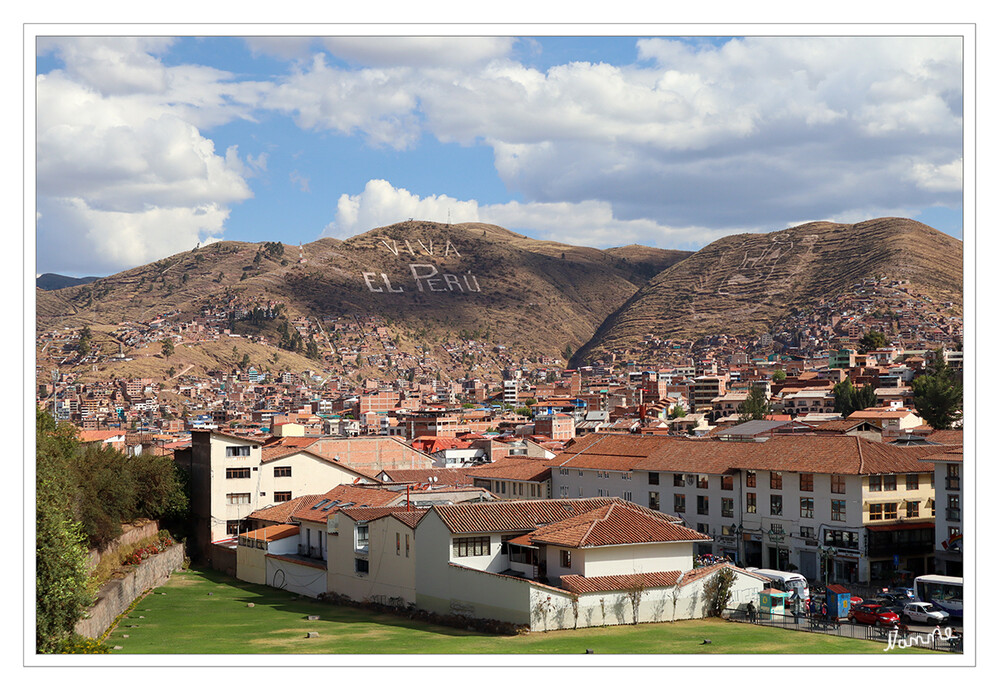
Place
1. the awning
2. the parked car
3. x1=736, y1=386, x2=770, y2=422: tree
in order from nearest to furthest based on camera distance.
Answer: the parked car → the awning → x1=736, y1=386, x2=770, y2=422: tree

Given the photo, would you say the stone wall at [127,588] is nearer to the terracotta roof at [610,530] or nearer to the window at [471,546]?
the window at [471,546]

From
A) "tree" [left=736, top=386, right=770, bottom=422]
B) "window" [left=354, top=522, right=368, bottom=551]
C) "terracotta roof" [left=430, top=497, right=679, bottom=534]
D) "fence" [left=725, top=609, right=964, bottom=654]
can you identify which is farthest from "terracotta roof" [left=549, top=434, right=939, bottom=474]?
"tree" [left=736, top=386, right=770, bottom=422]

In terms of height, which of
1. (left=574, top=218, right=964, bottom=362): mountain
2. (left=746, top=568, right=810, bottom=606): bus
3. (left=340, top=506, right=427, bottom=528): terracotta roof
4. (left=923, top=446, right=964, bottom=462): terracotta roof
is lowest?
(left=746, top=568, right=810, bottom=606): bus

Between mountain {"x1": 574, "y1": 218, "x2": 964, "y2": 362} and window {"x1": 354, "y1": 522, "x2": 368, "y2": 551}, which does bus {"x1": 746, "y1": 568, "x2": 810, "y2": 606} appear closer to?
window {"x1": 354, "y1": 522, "x2": 368, "y2": 551}

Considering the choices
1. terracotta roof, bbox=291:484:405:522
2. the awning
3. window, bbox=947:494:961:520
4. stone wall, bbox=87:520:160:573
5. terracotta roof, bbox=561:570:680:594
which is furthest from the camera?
terracotta roof, bbox=291:484:405:522

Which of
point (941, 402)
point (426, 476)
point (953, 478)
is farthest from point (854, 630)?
point (941, 402)

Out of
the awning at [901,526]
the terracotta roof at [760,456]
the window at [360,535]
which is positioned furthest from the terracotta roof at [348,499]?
the awning at [901,526]
